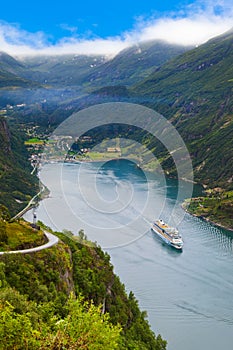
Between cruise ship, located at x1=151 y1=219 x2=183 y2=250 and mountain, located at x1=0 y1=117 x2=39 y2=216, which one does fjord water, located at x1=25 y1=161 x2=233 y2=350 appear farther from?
mountain, located at x1=0 y1=117 x2=39 y2=216

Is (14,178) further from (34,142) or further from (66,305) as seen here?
(66,305)

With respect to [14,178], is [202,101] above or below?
above

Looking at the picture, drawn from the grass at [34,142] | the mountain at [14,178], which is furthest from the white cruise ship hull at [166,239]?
the grass at [34,142]

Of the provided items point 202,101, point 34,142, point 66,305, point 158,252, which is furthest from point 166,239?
point 202,101

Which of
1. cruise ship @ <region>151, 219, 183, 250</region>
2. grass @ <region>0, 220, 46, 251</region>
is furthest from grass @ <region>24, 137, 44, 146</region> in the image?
grass @ <region>0, 220, 46, 251</region>

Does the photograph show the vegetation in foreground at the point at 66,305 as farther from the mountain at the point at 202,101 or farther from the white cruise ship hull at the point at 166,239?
the mountain at the point at 202,101

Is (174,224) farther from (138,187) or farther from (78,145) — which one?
(78,145)
